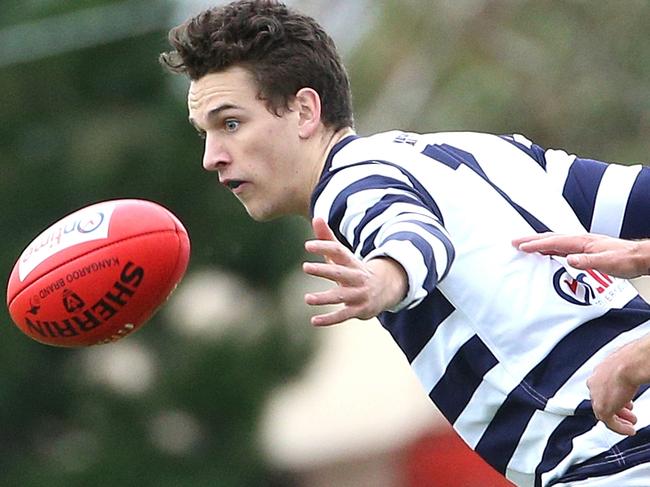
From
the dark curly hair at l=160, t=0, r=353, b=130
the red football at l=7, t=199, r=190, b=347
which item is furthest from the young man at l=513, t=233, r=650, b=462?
the red football at l=7, t=199, r=190, b=347

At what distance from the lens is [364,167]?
444 cm

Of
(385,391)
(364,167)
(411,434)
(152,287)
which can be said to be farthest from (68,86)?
(364,167)

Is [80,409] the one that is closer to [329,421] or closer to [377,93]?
[329,421]

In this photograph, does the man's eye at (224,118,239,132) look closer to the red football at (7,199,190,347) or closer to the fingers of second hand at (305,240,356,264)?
the red football at (7,199,190,347)

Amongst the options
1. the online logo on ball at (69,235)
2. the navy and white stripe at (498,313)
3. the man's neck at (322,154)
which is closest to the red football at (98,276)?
the online logo on ball at (69,235)

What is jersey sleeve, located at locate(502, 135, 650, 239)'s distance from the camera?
488 cm

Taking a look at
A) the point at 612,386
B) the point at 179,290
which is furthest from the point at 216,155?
the point at 179,290

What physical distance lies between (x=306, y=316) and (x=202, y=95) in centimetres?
849

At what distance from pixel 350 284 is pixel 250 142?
103cm

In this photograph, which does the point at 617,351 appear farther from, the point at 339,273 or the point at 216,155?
the point at 216,155

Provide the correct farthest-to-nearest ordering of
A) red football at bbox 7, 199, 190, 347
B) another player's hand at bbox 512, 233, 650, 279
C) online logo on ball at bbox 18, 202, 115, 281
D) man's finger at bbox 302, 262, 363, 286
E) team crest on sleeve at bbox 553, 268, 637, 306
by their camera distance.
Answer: online logo on ball at bbox 18, 202, 115, 281
red football at bbox 7, 199, 190, 347
team crest on sleeve at bbox 553, 268, 637, 306
another player's hand at bbox 512, 233, 650, 279
man's finger at bbox 302, 262, 363, 286

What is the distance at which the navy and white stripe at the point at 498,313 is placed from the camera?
174 inches

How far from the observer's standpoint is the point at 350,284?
3926mm

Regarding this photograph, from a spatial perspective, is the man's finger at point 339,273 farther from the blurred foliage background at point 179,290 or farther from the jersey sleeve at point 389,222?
the blurred foliage background at point 179,290
